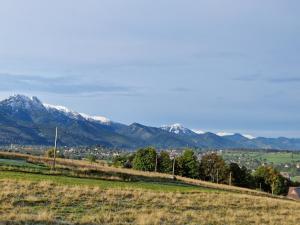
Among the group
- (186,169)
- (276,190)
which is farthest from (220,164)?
(276,190)

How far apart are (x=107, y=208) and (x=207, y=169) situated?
10136 cm

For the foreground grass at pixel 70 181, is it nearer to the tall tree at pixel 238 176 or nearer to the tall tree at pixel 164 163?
the tall tree at pixel 164 163

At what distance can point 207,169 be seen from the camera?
4978 inches

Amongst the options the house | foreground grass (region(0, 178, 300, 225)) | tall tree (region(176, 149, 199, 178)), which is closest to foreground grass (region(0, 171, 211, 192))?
foreground grass (region(0, 178, 300, 225))

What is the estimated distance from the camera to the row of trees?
121125mm

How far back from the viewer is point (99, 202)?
1148 inches

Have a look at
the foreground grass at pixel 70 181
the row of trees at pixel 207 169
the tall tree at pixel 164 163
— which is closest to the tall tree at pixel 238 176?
the row of trees at pixel 207 169

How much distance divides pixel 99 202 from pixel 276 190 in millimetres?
109793

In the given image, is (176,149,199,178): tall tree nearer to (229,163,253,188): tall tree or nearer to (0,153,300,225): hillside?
(229,163,253,188): tall tree

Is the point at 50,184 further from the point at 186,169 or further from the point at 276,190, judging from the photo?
the point at 276,190

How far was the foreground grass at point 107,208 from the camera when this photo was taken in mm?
22203

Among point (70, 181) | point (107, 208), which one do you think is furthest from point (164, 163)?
point (107, 208)

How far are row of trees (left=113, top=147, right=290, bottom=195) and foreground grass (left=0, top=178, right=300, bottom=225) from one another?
83.2m

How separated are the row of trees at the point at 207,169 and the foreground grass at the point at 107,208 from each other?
273 feet
